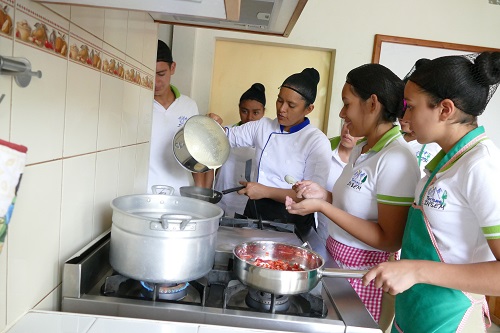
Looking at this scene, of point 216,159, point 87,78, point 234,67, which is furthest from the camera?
point 234,67

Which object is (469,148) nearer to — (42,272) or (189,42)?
(42,272)

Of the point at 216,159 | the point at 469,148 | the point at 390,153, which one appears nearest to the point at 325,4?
the point at 216,159

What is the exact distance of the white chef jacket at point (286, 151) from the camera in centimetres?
169

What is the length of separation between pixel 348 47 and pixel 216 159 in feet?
5.49

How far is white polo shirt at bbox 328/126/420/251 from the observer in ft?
3.47

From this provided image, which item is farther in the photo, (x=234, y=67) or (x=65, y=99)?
(x=234, y=67)

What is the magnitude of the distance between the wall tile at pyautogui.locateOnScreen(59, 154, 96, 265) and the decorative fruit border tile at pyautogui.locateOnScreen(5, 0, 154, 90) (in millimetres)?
200

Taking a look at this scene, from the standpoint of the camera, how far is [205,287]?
0.79 meters

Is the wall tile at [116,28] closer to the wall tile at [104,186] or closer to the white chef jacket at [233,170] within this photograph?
the wall tile at [104,186]

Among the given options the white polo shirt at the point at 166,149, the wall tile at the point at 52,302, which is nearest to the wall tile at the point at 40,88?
the wall tile at the point at 52,302

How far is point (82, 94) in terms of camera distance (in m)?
0.80

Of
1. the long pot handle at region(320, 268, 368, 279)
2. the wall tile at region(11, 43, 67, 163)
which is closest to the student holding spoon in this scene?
the long pot handle at region(320, 268, 368, 279)

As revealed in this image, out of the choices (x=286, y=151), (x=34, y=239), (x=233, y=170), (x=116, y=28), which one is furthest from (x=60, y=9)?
(x=233, y=170)

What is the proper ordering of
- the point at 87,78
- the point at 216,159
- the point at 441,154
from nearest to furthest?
the point at 87,78 < the point at 441,154 < the point at 216,159
